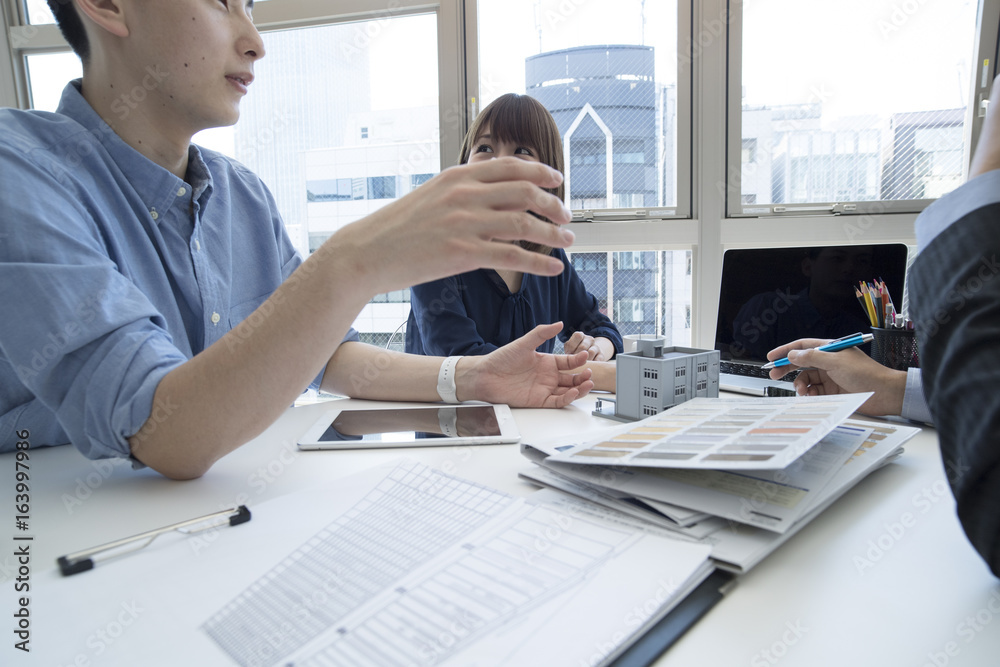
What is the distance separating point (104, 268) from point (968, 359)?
32.2 inches

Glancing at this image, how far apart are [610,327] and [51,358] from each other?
4.21 feet

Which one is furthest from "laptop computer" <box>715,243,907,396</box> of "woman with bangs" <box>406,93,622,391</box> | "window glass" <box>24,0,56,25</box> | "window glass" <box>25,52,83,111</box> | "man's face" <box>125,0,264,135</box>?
"window glass" <box>24,0,56,25</box>

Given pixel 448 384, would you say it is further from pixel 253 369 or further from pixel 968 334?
pixel 968 334

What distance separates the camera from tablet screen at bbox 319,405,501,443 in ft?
2.55

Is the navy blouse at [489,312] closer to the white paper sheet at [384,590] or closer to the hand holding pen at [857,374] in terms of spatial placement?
the hand holding pen at [857,374]

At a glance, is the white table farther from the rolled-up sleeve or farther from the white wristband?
the white wristband

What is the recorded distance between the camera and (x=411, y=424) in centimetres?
83

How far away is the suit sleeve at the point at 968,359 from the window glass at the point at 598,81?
5.44ft

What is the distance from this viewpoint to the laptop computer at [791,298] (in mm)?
1141

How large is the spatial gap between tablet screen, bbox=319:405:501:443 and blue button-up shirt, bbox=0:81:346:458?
0.80ft

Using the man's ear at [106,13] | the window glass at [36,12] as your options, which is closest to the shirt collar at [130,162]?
the man's ear at [106,13]

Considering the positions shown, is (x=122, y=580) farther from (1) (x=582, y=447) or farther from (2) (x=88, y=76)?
(2) (x=88, y=76)

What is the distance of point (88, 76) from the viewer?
865 mm

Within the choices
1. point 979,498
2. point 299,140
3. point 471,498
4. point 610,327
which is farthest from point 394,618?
point 299,140
